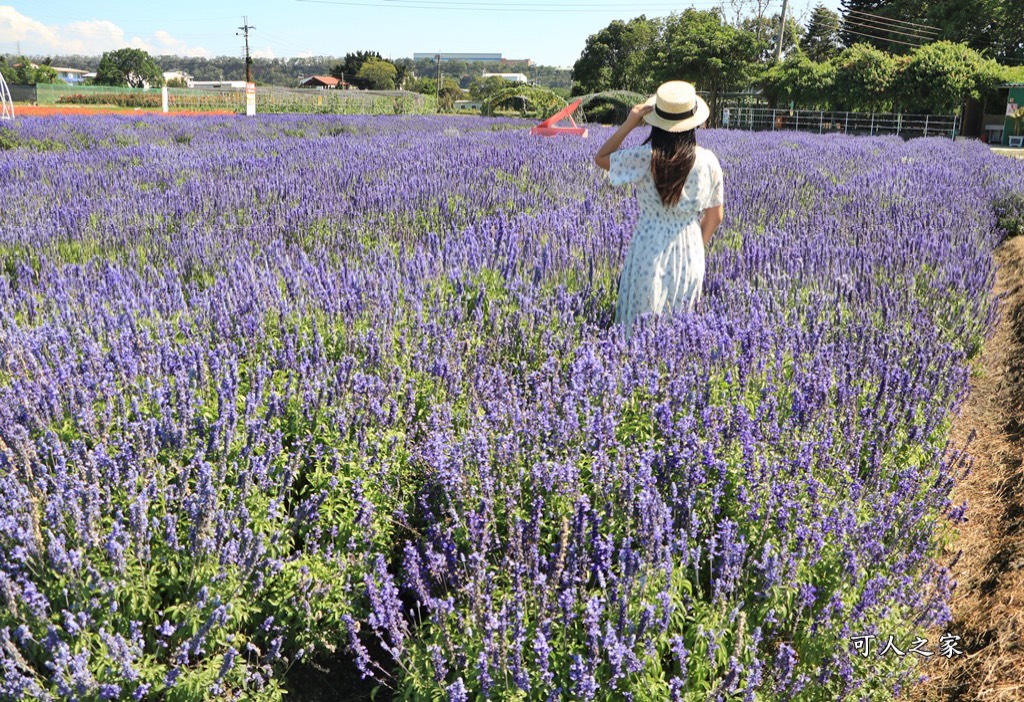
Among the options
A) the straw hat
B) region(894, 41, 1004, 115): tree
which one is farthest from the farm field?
region(894, 41, 1004, 115): tree

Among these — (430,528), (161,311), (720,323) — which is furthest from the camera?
(161,311)

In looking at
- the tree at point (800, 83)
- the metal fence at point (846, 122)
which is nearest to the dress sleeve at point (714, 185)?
the metal fence at point (846, 122)

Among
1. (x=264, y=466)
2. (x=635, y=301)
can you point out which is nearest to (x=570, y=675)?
(x=264, y=466)

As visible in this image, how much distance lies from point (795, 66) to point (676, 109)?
38615 millimetres

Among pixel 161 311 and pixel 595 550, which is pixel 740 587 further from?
pixel 161 311

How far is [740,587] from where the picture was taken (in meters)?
2.04

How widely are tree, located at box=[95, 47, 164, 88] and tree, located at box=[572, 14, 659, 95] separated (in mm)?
71417

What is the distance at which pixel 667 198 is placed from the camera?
11.8ft

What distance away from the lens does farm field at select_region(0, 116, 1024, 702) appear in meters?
1.80

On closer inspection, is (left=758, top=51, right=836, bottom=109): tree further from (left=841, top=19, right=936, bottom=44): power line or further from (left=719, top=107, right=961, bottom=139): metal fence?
(left=841, top=19, right=936, bottom=44): power line

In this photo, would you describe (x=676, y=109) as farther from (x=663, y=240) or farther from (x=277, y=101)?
(x=277, y=101)

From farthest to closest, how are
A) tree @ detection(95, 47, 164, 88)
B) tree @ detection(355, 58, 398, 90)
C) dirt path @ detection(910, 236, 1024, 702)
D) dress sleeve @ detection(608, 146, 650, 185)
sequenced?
tree @ detection(95, 47, 164, 88)
tree @ detection(355, 58, 398, 90)
dress sleeve @ detection(608, 146, 650, 185)
dirt path @ detection(910, 236, 1024, 702)

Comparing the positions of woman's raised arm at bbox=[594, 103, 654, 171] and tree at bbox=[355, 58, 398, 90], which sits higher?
tree at bbox=[355, 58, 398, 90]

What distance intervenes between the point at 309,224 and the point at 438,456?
397cm
